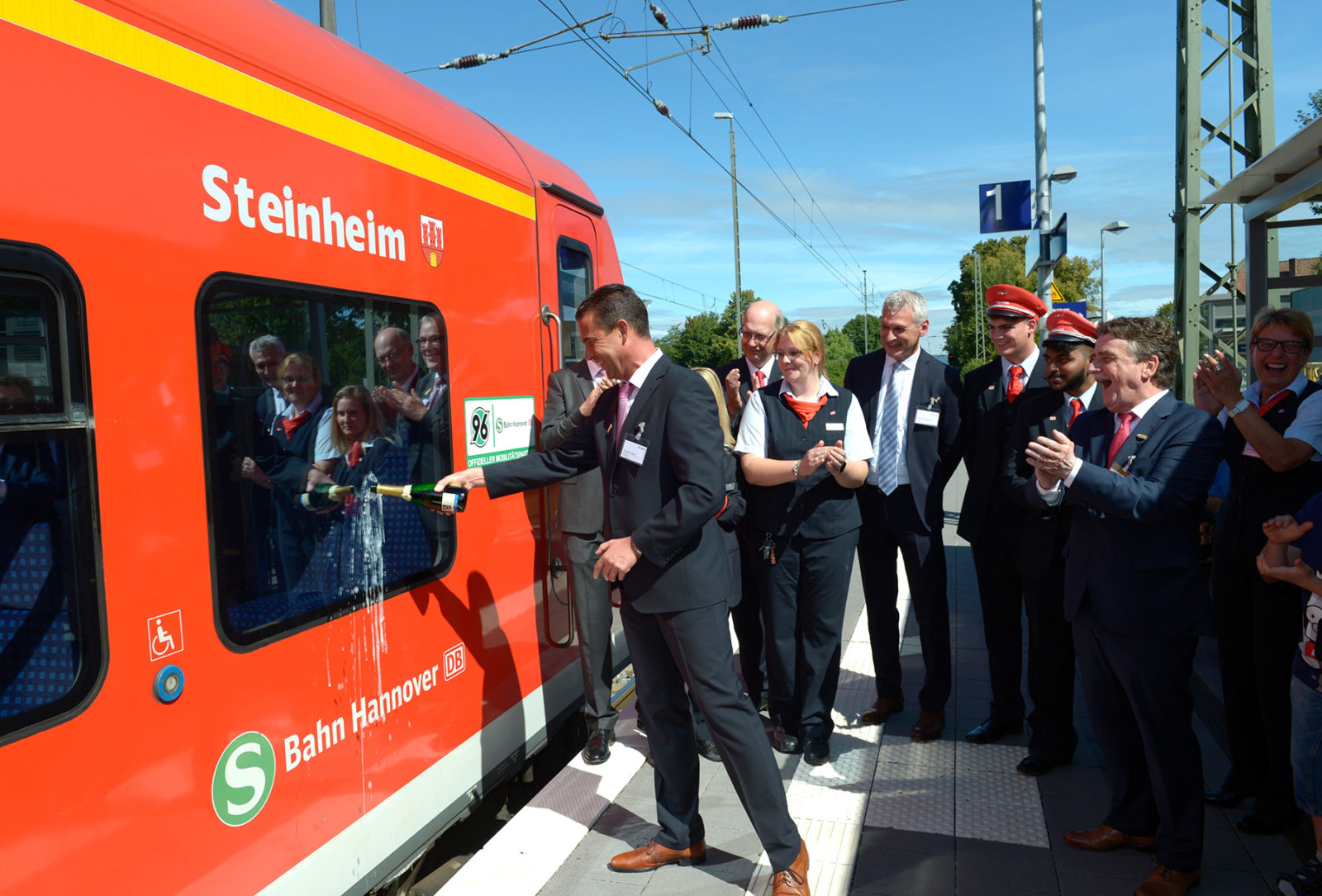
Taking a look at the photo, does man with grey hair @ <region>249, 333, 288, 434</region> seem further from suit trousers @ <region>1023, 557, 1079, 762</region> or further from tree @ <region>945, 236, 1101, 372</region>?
tree @ <region>945, 236, 1101, 372</region>

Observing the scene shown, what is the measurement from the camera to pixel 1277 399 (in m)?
3.29

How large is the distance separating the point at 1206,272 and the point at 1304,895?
233 inches

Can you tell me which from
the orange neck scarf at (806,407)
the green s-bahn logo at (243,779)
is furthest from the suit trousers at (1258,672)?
the green s-bahn logo at (243,779)

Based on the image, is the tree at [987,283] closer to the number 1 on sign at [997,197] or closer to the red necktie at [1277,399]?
the number 1 on sign at [997,197]

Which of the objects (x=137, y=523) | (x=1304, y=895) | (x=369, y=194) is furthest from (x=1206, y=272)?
(x=137, y=523)

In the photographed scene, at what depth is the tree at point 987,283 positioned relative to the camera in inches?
2298

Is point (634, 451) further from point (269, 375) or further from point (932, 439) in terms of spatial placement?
point (932, 439)

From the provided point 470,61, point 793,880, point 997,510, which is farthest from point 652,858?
point 470,61

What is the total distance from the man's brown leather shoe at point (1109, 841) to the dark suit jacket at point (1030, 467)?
0.98 metres

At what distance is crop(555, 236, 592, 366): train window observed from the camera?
4332mm

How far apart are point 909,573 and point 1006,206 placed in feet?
27.6

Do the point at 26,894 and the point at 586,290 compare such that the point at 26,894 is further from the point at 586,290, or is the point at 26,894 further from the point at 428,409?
the point at 586,290

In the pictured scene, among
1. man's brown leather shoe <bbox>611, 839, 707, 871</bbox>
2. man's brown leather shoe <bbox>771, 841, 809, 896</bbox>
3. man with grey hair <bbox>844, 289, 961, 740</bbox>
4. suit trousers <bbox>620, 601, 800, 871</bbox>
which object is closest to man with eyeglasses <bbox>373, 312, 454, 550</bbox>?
suit trousers <bbox>620, 601, 800, 871</bbox>

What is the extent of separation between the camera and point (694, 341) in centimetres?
7075
